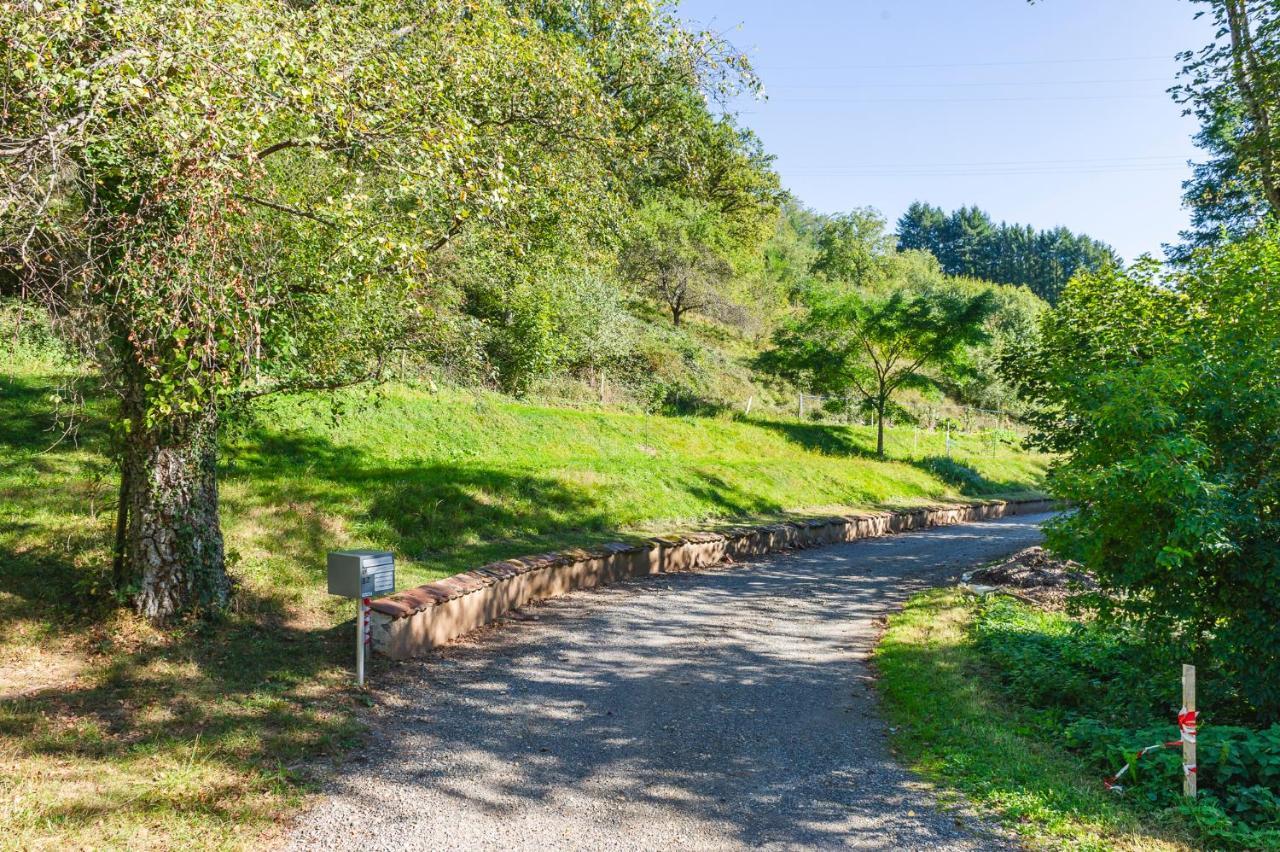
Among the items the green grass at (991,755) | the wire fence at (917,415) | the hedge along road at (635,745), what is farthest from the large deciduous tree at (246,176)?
the wire fence at (917,415)

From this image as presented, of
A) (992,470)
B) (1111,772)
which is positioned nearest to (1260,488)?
(1111,772)

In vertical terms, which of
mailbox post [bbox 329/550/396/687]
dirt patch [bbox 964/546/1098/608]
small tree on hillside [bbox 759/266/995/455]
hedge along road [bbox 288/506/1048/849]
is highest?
small tree on hillside [bbox 759/266/995/455]

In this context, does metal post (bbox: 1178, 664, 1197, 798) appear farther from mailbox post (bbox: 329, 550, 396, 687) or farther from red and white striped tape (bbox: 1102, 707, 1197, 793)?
mailbox post (bbox: 329, 550, 396, 687)

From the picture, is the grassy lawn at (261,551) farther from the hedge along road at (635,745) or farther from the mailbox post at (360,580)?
the hedge along road at (635,745)

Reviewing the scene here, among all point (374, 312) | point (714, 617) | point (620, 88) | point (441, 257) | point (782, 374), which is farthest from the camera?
point (782, 374)

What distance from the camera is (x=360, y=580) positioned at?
6277 millimetres

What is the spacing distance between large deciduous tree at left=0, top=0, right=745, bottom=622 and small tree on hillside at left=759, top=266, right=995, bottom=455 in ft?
55.7

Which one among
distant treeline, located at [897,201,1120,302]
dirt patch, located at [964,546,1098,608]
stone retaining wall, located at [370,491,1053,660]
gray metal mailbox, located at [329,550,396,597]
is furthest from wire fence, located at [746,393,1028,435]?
distant treeline, located at [897,201,1120,302]

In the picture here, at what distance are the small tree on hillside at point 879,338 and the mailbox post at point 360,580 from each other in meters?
21.0

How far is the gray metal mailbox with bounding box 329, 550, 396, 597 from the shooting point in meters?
6.28

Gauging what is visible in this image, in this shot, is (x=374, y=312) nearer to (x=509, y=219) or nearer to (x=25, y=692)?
(x=509, y=219)

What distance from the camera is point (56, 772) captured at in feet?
14.2

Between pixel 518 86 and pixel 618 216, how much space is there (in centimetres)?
259

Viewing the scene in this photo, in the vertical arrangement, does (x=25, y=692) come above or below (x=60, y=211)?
below
